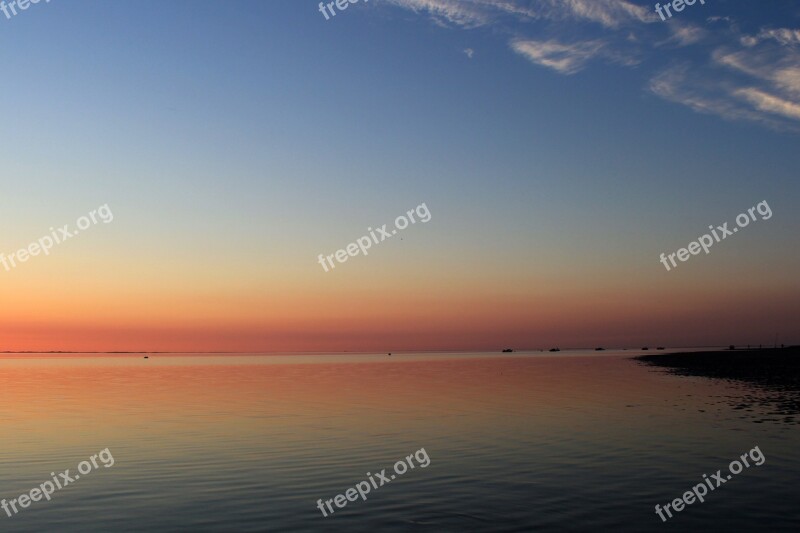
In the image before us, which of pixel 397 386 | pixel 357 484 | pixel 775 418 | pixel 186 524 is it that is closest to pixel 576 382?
pixel 397 386

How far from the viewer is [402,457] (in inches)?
1190

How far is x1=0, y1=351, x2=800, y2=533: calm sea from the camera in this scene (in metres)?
19.6

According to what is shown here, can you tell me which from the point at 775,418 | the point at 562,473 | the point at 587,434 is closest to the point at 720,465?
the point at 562,473

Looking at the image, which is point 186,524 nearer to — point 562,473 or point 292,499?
point 292,499

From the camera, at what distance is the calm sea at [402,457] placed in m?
19.6

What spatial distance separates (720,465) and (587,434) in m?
9.80

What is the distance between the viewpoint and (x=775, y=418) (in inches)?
1615

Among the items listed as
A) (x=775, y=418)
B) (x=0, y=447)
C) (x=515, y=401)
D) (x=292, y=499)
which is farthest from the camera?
(x=515, y=401)

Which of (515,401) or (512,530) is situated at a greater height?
(512,530)

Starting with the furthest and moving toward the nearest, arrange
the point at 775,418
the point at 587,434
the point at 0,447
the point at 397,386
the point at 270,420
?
the point at 397,386, the point at 270,420, the point at 775,418, the point at 587,434, the point at 0,447

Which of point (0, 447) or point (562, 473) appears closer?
point (562, 473)

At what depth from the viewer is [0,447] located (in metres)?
33.2

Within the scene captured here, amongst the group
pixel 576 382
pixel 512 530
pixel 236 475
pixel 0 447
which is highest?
pixel 0 447

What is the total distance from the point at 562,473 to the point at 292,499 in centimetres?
1103
